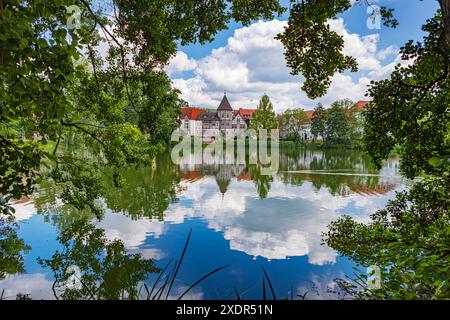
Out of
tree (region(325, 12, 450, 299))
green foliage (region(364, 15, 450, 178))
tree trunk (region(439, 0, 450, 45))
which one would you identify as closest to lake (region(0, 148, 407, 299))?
tree (region(325, 12, 450, 299))

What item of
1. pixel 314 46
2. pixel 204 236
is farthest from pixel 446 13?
pixel 204 236

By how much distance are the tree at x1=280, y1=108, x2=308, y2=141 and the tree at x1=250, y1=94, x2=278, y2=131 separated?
8.08 meters

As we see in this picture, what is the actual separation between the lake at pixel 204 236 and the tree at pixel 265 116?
58.5 meters

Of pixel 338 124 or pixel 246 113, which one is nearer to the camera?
pixel 338 124

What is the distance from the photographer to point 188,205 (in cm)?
1650

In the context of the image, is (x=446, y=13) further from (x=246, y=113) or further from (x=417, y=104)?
(x=246, y=113)

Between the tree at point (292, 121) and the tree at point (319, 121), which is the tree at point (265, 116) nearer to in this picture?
the tree at point (292, 121)

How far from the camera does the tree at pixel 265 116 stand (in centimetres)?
7969

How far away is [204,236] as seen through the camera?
11.9m

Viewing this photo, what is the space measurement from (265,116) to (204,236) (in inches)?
2791

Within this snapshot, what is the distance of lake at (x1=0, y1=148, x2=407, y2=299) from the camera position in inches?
327

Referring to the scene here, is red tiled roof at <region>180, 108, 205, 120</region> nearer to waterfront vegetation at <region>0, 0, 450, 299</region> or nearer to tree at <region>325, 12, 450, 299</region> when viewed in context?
waterfront vegetation at <region>0, 0, 450, 299</region>
